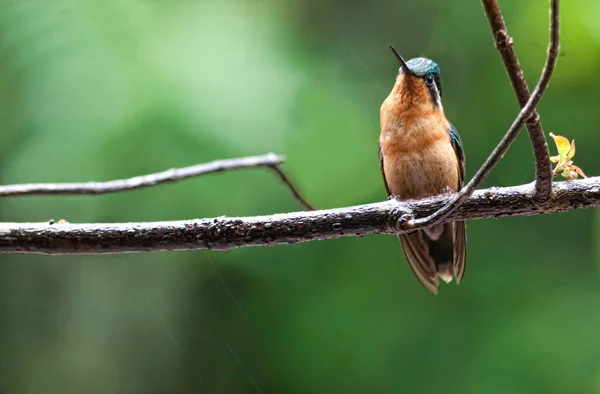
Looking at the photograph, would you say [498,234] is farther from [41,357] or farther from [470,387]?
[41,357]

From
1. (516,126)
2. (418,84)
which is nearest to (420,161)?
(418,84)

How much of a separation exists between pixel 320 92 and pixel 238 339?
0.77 metres

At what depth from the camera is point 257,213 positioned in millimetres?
1707

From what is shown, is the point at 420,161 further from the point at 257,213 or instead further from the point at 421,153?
the point at 257,213

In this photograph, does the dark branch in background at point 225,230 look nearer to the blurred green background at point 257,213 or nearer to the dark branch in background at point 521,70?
the dark branch in background at point 521,70

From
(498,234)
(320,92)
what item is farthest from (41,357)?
(498,234)

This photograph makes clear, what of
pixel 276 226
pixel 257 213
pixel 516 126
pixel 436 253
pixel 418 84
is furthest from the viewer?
pixel 257 213

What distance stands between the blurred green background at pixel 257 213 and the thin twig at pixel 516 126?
0.87 metres

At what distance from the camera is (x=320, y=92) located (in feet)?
6.18

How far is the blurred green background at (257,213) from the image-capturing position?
1.70m

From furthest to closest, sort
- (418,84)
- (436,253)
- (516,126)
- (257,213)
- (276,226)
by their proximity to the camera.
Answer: (257,213)
(436,253)
(418,84)
(276,226)
(516,126)

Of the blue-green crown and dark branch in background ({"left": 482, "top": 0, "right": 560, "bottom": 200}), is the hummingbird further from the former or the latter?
dark branch in background ({"left": 482, "top": 0, "right": 560, "bottom": 200})

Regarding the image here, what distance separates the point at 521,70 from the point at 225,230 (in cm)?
43

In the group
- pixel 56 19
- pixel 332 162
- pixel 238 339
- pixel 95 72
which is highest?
pixel 56 19
